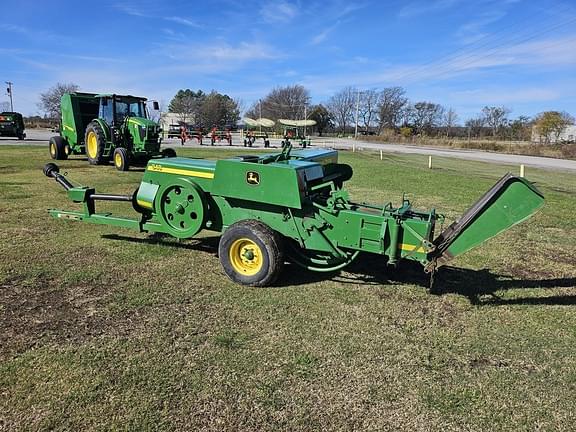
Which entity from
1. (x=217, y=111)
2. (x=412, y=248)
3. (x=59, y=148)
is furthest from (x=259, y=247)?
(x=217, y=111)

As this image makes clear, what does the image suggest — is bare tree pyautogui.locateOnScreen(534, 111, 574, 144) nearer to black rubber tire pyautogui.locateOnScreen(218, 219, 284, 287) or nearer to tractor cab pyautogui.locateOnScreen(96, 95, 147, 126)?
tractor cab pyautogui.locateOnScreen(96, 95, 147, 126)

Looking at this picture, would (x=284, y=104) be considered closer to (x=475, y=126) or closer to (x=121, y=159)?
(x=475, y=126)

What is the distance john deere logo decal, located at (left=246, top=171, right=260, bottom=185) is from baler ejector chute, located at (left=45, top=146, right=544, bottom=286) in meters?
0.01

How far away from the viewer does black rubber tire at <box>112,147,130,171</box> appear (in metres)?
14.4

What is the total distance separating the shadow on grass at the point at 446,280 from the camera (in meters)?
4.79

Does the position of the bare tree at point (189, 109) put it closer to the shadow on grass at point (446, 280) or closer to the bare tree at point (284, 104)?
the bare tree at point (284, 104)

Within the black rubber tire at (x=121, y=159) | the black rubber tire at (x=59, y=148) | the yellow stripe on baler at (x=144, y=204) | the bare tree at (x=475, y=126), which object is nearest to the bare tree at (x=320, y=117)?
the bare tree at (x=475, y=126)

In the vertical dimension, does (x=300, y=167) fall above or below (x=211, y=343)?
above

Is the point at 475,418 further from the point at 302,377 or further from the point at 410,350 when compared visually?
the point at 302,377

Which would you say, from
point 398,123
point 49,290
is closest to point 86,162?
point 49,290

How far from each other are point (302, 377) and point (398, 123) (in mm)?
93712

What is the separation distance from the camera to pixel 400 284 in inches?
200

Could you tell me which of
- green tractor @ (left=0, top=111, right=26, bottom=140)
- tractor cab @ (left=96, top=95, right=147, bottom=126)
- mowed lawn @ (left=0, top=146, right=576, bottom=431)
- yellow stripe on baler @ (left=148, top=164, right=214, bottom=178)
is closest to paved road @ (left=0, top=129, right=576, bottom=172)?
green tractor @ (left=0, top=111, right=26, bottom=140)

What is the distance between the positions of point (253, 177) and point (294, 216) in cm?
57
